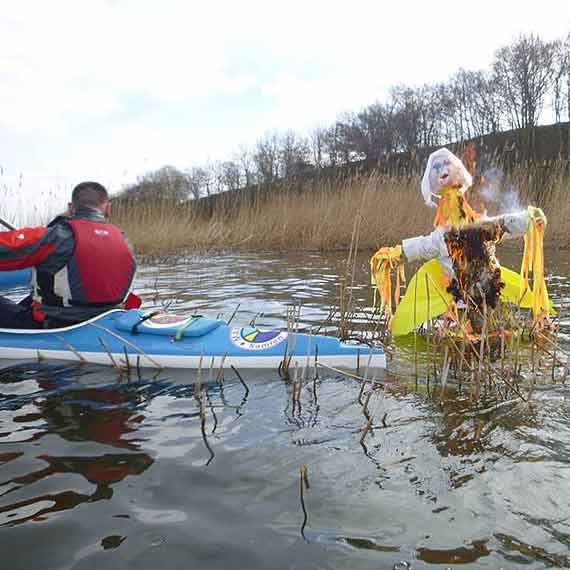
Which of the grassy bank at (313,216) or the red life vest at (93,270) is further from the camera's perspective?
the grassy bank at (313,216)

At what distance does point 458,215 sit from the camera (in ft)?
12.4

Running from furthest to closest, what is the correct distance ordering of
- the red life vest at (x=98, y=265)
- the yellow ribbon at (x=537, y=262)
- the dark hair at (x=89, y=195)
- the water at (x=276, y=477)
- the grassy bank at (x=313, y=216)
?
the grassy bank at (x=313, y=216) → the dark hair at (x=89, y=195) → the red life vest at (x=98, y=265) → the yellow ribbon at (x=537, y=262) → the water at (x=276, y=477)

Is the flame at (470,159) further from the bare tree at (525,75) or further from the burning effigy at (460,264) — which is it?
the bare tree at (525,75)

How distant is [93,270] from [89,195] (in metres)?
0.50

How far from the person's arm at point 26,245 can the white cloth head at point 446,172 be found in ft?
8.12

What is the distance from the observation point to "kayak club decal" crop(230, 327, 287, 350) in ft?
10.9

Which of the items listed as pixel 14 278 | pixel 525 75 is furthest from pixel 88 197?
pixel 525 75

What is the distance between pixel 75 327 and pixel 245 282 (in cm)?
358

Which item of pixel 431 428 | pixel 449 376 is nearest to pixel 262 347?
pixel 449 376

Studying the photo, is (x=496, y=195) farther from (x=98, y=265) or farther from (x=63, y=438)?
(x=63, y=438)

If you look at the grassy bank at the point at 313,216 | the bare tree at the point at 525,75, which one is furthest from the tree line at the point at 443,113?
the grassy bank at the point at 313,216

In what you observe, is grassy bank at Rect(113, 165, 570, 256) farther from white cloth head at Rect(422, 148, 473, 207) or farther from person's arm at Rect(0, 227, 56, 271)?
person's arm at Rect(0, 227, 56, 271)

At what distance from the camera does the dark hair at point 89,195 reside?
3752 millimetres

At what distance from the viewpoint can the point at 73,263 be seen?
3.62 m
